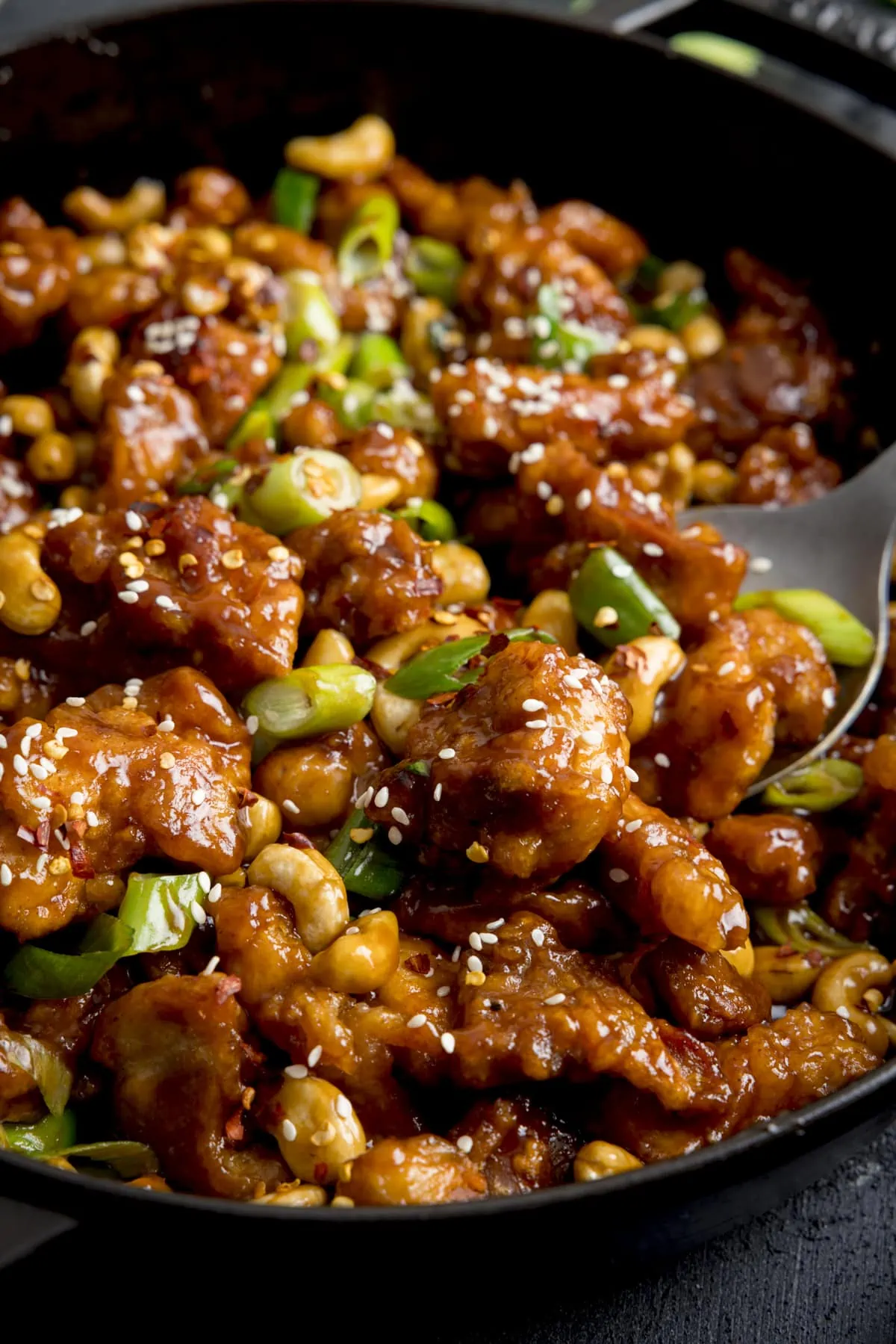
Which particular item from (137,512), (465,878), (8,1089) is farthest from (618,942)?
(137,512)

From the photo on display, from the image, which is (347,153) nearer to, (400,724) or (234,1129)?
(400,724)

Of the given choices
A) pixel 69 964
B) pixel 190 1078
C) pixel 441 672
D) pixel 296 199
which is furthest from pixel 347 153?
pixel 190 1078

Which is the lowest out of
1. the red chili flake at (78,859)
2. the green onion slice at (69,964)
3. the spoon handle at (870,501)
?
the green onion slice at (69,964)

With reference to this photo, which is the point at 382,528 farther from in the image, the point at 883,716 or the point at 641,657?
the point at 883,716

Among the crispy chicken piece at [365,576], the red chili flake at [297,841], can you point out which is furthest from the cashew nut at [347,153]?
the red chili flake at [297,841]

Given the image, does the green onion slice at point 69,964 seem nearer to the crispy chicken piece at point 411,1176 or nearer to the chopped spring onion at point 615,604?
the crispy chicken piece at point 411,1176

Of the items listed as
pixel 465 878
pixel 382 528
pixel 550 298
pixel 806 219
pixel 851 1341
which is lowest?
pixel 851 1341

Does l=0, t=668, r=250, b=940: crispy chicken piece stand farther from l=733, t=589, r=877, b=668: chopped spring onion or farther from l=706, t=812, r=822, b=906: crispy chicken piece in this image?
l=733, t=589, r=877, b=668: chopped spring onion
